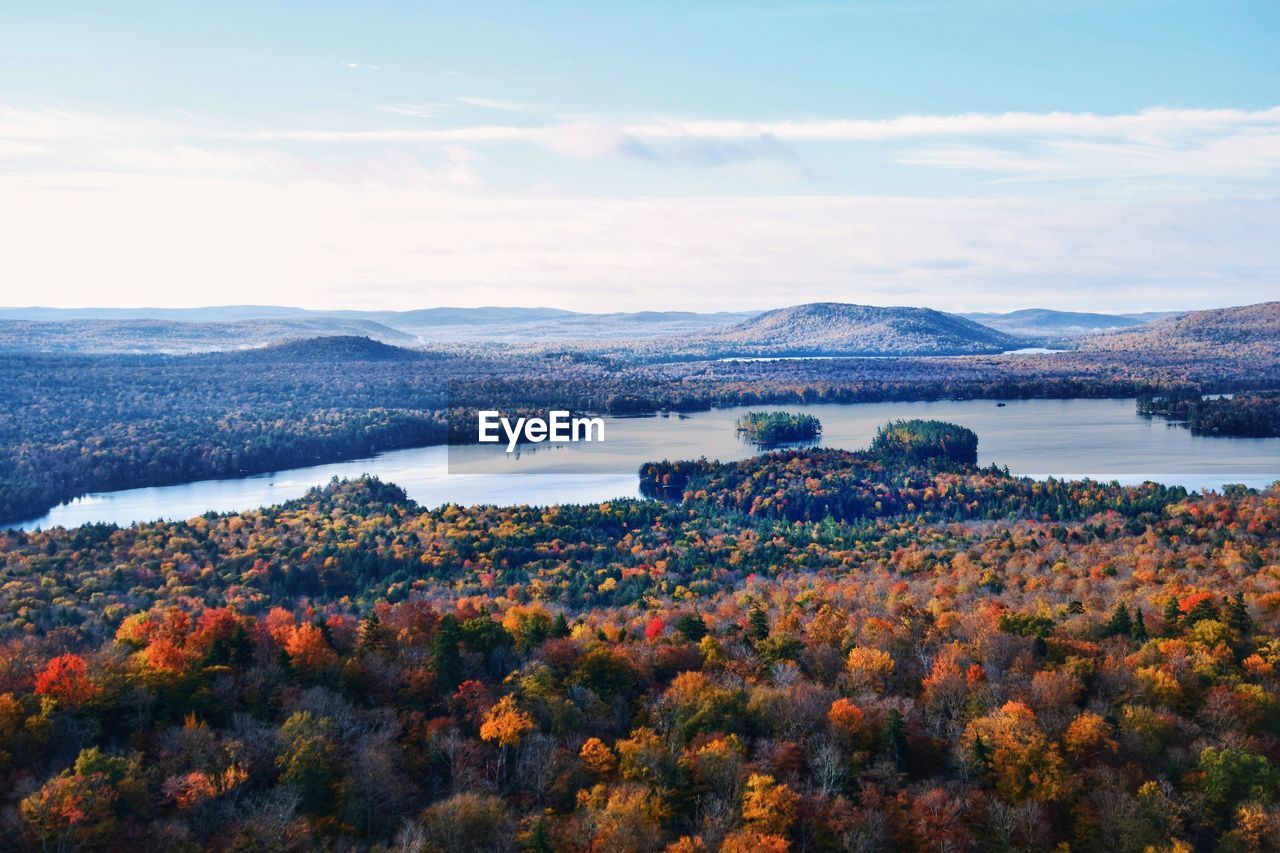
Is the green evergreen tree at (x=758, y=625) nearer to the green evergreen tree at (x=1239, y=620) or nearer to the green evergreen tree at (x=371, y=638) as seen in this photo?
the green evergreen tree at (x=371, y=638)

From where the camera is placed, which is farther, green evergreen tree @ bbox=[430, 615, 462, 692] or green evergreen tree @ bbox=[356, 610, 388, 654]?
green evergreen tree @ bbox=[356, 610, 388, 654]

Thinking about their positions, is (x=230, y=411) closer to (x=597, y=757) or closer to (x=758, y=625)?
(x=758, y=625)

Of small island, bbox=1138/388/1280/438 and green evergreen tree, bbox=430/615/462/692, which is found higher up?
small island, bbox=1138/388/1280/438

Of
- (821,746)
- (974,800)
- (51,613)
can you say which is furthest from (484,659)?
(51,613)

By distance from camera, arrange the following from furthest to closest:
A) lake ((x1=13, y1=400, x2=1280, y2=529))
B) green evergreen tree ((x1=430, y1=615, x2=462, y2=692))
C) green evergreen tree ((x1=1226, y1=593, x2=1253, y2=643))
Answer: lake ((x1=13, y1=400, x2=1280, y2=529))
green evergreen tree ((x1=1226, y1=593, x2=1253, y2=643))
green evergreen tree ((x1=430, y1=615, x2=462, y2=692))

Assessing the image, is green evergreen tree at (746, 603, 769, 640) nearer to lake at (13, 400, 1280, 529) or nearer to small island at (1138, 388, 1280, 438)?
lake at (13, 400, 1280, 529)

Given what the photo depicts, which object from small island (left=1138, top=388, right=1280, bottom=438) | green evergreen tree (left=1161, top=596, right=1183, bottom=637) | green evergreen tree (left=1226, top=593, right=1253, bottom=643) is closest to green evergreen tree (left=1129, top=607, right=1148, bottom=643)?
green evergreen tree (left=1161, top=596, right=1183, bottom=637)
